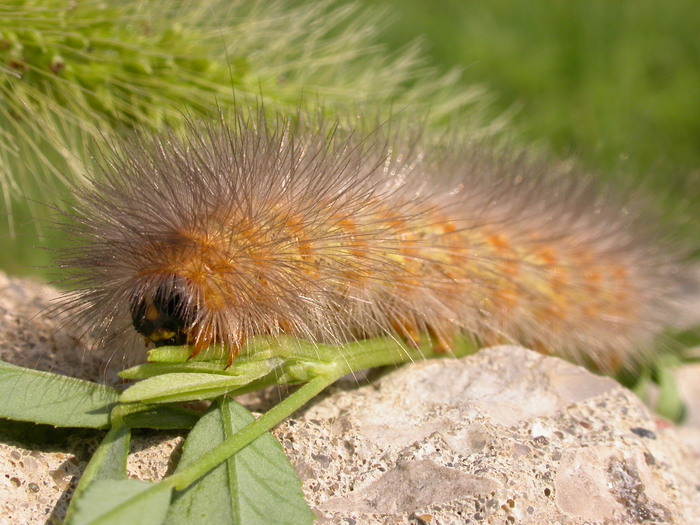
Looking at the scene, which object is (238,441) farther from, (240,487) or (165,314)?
(165,314)

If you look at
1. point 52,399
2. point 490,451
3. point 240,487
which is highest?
point 490,451

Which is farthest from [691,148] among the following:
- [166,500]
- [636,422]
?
[166,500]

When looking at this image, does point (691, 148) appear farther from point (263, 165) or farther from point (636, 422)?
point (263, 165)

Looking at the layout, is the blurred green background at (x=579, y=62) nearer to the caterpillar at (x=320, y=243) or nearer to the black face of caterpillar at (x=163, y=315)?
the caterpillar at (x=320, y=243)

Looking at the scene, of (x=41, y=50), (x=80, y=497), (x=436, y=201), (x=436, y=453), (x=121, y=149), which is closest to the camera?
(x=80, y=497)

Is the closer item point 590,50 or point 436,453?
point 436,453

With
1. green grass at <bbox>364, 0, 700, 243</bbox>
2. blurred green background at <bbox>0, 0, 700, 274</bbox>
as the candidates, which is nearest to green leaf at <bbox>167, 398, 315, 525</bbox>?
blurred green background at <bbox>0, 0, 700, 274</bbox>

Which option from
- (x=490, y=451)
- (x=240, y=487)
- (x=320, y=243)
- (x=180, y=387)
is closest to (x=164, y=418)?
(x=180, y=387)
